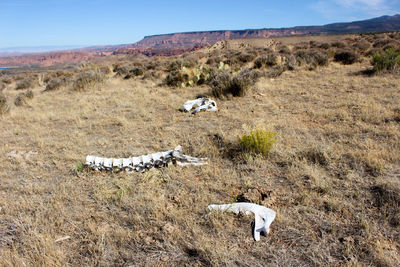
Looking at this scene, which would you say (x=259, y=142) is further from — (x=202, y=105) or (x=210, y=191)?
(x=202, y=105)

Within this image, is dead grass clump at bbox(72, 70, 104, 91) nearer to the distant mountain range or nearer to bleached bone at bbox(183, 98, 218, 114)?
bleached bone at bbox(183, 98, 218, 114)

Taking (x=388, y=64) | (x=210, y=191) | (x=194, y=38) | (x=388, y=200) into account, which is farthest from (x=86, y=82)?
(x=194, y=38)

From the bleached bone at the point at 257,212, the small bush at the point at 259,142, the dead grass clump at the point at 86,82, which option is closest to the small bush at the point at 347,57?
the small bush at the point at 259,142

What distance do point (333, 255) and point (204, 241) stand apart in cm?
110

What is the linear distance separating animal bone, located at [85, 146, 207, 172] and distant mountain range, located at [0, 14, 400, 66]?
75671 millimetres

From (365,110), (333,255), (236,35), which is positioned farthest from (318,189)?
(236,35)

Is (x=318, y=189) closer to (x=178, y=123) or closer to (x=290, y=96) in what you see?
(x=178, y=123)

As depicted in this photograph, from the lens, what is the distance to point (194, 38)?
15550 centimetres

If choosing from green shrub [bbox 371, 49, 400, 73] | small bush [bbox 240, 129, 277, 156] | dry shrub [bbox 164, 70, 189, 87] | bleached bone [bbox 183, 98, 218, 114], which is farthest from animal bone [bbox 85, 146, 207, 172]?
green shrub [bbox 371, 49, 400, 73]

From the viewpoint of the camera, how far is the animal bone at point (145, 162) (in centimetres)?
354

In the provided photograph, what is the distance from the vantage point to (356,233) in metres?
2.13

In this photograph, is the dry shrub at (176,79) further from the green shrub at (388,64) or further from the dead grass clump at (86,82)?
the green shrub at (388,64)

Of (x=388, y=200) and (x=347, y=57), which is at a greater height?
(x=347, y=57)

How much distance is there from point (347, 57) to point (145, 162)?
12.6 meters
